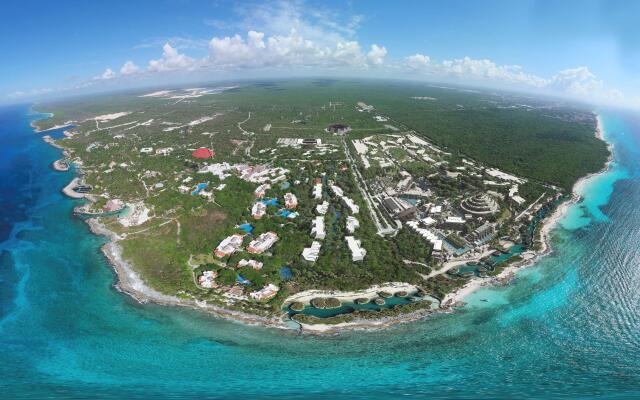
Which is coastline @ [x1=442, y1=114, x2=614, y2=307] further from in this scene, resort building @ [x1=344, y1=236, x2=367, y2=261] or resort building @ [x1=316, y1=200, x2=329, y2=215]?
resort building @ [x1=316, y1=200, x2=329, y2=215]

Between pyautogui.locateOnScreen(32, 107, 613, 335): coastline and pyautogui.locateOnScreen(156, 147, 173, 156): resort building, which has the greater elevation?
pyautogui.locateOnScreen(156, 147, 173, 156): resort building

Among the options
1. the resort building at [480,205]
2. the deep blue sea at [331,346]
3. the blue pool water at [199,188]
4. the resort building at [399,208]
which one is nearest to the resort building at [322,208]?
the resort building at [399,208]

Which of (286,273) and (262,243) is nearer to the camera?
(286,273)

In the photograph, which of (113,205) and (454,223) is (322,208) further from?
(113,205)

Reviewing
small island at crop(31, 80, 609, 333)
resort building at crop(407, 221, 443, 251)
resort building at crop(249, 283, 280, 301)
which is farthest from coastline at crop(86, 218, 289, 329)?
resort building at crop(407, 221, 443, 251)

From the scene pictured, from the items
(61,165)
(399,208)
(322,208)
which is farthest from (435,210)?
(61,165)

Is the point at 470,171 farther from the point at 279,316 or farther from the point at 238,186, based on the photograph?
the point at 279,316
